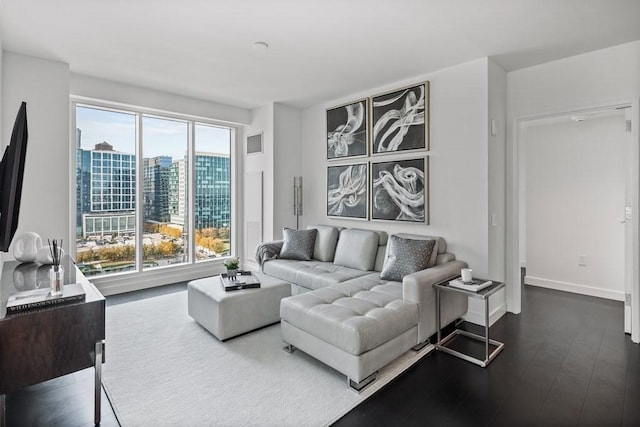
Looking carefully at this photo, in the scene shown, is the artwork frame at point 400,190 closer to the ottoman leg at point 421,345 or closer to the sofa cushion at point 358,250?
the sofa cushion at point 358,250

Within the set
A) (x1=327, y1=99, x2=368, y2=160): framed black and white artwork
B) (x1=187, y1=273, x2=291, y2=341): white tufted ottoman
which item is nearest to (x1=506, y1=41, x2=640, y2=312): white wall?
(x1=327, y1=99, x2=368, y2=160): framed black and white artwork

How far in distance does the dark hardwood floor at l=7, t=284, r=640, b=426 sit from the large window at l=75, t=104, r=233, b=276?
7.98ft

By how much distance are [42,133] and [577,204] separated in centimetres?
634

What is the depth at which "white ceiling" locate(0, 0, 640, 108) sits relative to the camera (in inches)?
94.3

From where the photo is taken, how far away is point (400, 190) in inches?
156

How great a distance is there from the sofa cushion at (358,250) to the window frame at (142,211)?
7.66 ft

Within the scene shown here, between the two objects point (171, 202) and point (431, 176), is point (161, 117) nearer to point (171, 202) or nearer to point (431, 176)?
point (171, 202)

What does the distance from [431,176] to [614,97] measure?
1707 millimetres

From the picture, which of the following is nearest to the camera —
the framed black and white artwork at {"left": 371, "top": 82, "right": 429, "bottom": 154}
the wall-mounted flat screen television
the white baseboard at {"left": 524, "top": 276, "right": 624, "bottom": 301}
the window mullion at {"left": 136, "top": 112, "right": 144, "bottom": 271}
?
the wall-mounted flat screen television

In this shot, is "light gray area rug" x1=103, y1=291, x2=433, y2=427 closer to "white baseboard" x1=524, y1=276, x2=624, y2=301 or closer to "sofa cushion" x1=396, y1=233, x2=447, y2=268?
"sofa cushion" x1=396, y1=233, x2=447, y2=268

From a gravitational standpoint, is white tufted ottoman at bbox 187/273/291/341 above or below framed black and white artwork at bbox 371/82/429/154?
below

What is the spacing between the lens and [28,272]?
2.40 m

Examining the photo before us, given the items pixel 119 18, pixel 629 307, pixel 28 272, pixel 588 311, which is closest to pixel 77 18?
pixel 119 18

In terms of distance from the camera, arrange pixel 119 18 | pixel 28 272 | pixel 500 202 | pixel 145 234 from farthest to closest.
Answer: pixel 145 234 < pixel 500 202 < pixel 119 18 < pixel 28 272
